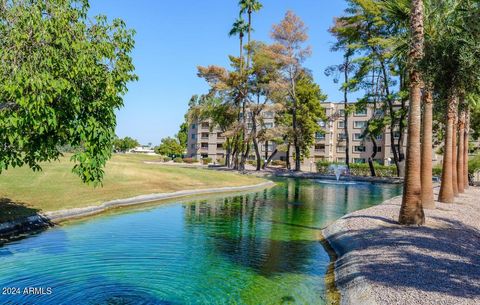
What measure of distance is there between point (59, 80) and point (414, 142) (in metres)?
13.1

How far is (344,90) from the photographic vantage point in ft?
187

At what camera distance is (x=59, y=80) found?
375 inches

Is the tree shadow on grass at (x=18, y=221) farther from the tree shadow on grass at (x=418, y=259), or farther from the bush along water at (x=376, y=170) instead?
the bush along water at (x=376, y=170)

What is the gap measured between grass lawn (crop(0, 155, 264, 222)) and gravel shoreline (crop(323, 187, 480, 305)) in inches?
545

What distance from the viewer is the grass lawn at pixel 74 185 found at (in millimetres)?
20562

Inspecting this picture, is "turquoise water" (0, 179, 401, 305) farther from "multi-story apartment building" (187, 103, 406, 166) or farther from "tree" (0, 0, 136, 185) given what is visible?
"multi-story apartment building" (187, 103, 406, 166)

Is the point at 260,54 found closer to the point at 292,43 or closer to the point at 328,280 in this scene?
the point at 292,43

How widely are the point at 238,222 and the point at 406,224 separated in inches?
323

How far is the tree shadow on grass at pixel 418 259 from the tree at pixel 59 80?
7.89 metres

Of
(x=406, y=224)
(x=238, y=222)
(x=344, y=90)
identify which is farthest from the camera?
(x=344, y=90)

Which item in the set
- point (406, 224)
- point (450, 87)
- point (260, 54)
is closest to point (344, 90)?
point (260, 54)

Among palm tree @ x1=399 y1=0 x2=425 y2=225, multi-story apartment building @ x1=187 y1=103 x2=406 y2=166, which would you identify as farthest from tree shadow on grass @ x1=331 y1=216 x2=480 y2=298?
multi-story apartment building @ x1=187 y1=103 x2=406 y2=166

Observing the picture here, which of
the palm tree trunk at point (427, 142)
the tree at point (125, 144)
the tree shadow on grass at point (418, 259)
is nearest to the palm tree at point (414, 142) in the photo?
the tree shadow on grass at point (418, 259)

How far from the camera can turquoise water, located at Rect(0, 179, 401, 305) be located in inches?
388
